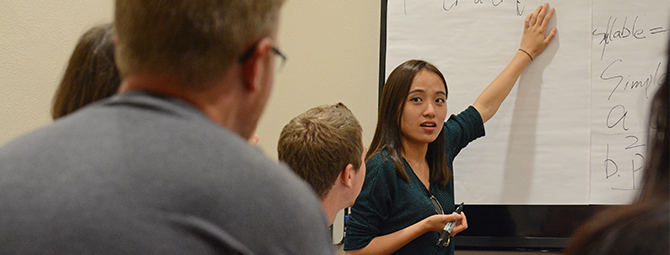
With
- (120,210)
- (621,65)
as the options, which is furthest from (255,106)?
(621,65)

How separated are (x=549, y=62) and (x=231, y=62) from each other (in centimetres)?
142

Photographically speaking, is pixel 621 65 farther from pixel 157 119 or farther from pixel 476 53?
pixel 157 119

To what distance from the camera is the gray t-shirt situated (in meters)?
0.43

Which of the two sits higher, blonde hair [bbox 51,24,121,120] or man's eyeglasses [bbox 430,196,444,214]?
blonde hair [bbox 51,24,121,120]

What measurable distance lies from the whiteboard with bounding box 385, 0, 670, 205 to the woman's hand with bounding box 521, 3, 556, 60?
2 centimetres

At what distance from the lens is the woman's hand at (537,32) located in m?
1.68

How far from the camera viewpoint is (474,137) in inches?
66.4

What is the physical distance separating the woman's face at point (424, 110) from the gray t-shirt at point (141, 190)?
3.72 ft

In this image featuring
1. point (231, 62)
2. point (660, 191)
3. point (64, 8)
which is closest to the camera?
point (660, 191)

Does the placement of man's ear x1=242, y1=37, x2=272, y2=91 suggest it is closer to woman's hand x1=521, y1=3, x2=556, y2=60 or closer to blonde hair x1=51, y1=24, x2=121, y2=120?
blonde hair x1=51, y1=24, x2=121, y2=120

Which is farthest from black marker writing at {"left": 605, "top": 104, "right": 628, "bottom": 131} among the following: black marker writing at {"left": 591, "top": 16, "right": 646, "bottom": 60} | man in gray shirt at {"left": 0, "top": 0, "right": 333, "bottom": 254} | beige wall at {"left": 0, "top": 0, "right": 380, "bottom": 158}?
man in gray shirt at {"left": 0, "top": 0, "right": 333, "bottom": 254}

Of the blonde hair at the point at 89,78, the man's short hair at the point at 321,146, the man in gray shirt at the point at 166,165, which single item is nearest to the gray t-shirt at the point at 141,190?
the man in gray shirt at the point at 166,165

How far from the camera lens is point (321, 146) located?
1.21m

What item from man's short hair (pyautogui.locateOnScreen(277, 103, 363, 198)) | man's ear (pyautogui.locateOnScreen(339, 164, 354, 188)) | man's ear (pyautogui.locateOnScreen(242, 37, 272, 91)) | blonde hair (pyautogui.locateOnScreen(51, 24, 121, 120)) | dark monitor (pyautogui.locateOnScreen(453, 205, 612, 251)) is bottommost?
dark monitor (pyautogui.locateOnScreen(453, 205, 612, 251))
